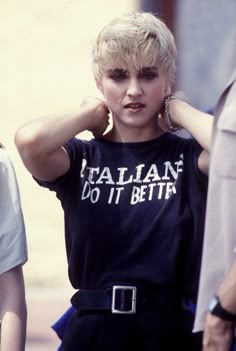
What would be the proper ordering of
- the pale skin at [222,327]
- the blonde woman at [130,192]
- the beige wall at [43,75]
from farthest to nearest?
the beige wall at [43,75] → the blonde woman at [130,192] → the pale skin at [222,327]

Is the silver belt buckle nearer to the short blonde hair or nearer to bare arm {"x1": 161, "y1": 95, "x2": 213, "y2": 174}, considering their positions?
bare arm {"x1": 161, "y1": 95, "x2": 213, "y2": 174}

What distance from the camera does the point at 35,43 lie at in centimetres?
939

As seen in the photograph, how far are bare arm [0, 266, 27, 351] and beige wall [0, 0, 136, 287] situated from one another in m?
5.74

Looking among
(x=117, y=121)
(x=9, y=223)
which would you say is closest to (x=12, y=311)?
(x=9, y=223)

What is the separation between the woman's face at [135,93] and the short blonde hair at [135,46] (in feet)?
0.08

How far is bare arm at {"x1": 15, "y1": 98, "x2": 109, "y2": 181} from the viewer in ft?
12.2

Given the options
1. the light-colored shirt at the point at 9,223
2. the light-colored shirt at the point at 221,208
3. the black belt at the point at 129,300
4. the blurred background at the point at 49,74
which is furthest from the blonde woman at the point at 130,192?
the blurred background at the point at 49,74

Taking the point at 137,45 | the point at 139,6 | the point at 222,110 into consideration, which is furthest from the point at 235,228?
the point at 139,6

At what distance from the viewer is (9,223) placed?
141 inches

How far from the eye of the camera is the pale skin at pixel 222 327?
3.01m

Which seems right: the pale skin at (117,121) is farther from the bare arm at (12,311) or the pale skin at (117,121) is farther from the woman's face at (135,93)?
the bare arm at (12,311)

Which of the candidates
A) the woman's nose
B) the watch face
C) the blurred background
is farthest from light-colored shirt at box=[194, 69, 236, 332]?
the blurred background

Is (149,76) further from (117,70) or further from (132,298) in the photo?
(132,298)

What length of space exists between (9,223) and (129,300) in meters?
0.42
